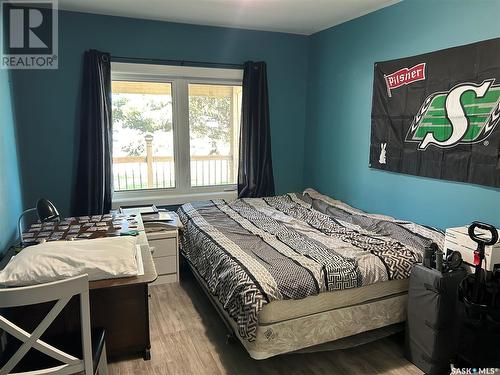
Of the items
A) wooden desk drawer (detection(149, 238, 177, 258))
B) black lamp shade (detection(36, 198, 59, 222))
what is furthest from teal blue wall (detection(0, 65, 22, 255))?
wooden desk drawer (detection(149, 238, 177, 258))

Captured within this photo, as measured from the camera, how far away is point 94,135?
3.39m

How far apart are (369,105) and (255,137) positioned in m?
1.24

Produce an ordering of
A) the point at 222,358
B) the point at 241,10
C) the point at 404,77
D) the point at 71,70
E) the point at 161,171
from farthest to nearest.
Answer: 1. the point at 161,171
2. the point at 71,70
3. the point at 241,10
4. the point at 404,77
5. the point at 222,358

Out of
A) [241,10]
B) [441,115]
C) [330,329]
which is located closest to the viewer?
[330,329]

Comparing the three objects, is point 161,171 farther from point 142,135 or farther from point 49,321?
point 49,321

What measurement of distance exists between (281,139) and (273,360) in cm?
260

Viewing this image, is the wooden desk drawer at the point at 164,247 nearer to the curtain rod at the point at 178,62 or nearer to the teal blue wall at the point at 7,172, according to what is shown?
the teal blue wall at the point at 7,172

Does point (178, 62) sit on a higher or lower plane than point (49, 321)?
higher

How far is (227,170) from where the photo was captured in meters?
4.25

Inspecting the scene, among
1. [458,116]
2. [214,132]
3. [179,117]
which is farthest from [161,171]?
[458,116]

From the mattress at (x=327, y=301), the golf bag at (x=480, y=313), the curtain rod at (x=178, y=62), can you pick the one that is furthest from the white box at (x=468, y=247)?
the curtain rod at (x=178, y=62)

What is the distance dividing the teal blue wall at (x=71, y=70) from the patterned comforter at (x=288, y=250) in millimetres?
1299

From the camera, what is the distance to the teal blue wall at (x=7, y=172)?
2418mm

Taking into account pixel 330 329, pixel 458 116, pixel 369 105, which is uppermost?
pixel 369 105
